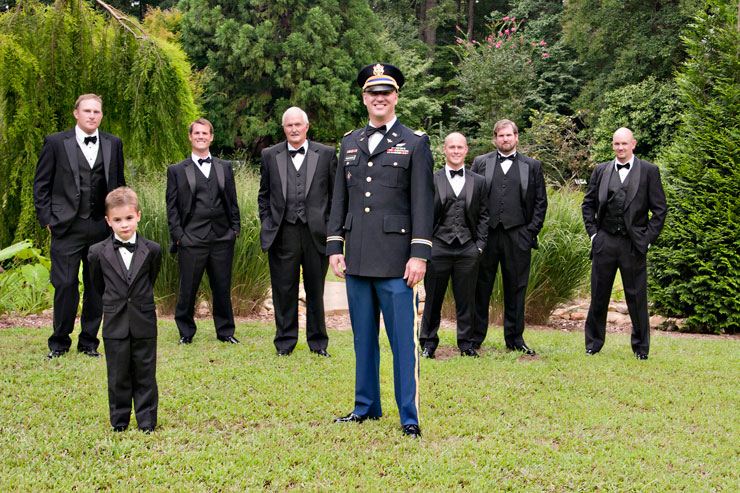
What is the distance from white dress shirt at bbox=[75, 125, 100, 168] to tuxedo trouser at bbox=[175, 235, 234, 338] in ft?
4.39

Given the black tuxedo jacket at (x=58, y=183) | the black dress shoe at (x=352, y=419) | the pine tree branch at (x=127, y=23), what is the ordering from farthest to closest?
the pine tree branch at (x=127, y=23)
the black tuxedo jacket at (x=58, y=183)
the black dress shoe at (x=352, y=419)

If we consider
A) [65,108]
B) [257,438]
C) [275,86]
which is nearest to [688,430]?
[257,438]

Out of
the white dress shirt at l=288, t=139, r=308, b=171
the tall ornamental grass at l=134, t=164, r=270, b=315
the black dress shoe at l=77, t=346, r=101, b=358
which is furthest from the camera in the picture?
the tall ornamental grass at l=134, t=164, r=270, b=315

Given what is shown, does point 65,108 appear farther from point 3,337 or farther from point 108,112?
point 3,337

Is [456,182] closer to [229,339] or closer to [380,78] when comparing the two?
[380,78]

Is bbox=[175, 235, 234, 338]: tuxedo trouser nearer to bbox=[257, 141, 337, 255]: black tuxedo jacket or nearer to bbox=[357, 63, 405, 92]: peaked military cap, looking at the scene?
bbox=[257, 141, 337, 255]: black tuxedo jacket

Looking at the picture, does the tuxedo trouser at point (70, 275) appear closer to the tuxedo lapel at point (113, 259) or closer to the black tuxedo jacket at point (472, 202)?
the tuxedo lapel at point (113, 259)

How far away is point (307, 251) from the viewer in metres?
6.43

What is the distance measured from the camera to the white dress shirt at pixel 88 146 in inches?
230

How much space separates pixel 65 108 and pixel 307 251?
3449 mm

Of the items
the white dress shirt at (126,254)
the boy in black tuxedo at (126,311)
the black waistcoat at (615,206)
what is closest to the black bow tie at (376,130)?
the boy in black tuxedo at (126,311)

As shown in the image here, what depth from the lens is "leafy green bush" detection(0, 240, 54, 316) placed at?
7433 millimetres

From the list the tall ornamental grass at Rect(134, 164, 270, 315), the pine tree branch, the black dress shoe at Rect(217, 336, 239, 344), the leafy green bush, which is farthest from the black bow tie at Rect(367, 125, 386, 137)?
the pine tree branch

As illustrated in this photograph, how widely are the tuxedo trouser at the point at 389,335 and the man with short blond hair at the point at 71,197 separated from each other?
9.01ft
